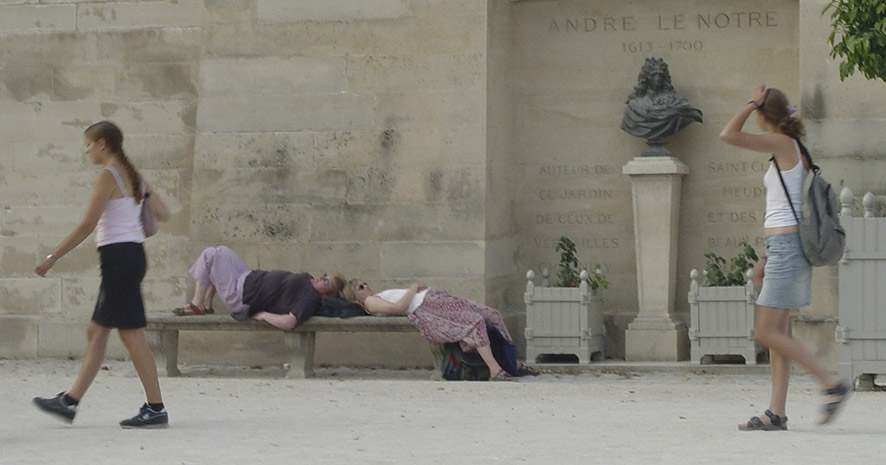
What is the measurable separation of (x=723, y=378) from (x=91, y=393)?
488 cm

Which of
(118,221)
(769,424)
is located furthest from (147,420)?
(769,424)

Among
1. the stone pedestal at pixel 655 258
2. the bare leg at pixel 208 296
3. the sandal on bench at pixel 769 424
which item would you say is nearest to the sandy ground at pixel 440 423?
the sandal on bench at pixel 769 424

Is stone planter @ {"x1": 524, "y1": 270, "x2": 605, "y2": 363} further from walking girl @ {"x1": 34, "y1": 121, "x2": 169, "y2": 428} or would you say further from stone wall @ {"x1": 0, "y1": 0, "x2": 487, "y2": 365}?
walking girl @ {"x1": 34, "y1": 121, "x2": 169, "y2": 428}

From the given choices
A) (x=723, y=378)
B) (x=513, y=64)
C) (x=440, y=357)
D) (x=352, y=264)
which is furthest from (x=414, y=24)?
(x=723, y=378)

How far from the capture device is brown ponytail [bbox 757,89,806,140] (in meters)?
7.41

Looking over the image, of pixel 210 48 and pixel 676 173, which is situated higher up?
pixel 210 48

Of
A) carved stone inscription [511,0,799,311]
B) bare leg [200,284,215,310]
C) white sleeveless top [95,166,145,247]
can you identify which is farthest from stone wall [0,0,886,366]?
white sleeveless top [95,166,145,247]

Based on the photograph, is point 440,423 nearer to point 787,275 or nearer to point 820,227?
point 787,275

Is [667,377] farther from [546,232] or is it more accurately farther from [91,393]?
[91,393]

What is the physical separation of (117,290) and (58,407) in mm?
712

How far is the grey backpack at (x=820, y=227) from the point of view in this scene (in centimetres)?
726

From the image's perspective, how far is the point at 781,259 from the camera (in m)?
7.34

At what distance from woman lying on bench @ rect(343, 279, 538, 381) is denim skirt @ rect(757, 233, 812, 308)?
387 centimetres

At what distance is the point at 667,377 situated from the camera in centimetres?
1155
